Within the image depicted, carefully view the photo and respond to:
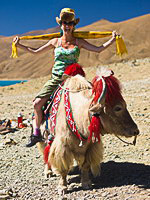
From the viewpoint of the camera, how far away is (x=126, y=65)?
20062mm

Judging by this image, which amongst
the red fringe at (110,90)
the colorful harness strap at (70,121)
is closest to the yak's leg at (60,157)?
the colorful harness strap at (70,121)

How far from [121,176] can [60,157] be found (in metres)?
0.98

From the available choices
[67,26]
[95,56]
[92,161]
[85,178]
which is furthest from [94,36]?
[95,56]

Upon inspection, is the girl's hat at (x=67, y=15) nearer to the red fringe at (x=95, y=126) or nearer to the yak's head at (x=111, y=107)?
the yak's head at (x=111, y=107)

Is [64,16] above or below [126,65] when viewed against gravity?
below

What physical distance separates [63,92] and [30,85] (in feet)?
53.1

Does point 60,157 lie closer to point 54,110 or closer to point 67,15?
point 54,110

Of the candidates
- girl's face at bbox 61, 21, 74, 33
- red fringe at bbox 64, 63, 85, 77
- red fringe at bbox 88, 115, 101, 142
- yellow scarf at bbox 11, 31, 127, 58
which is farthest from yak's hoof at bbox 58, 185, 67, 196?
girl's face at bbox 61, 21, 74, 33

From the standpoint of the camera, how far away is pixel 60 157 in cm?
421

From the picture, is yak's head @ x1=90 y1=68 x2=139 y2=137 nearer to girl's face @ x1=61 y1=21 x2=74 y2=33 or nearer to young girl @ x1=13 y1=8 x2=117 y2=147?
young girl @ x1=13 y1=8 x2=117 y2=147

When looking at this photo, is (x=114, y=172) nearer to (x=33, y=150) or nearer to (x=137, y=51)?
(x=33, y=150)

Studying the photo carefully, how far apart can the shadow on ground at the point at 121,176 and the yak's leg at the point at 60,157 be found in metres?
0.34

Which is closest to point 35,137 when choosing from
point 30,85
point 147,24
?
point 30,85

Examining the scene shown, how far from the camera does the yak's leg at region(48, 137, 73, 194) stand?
4.20 metres
